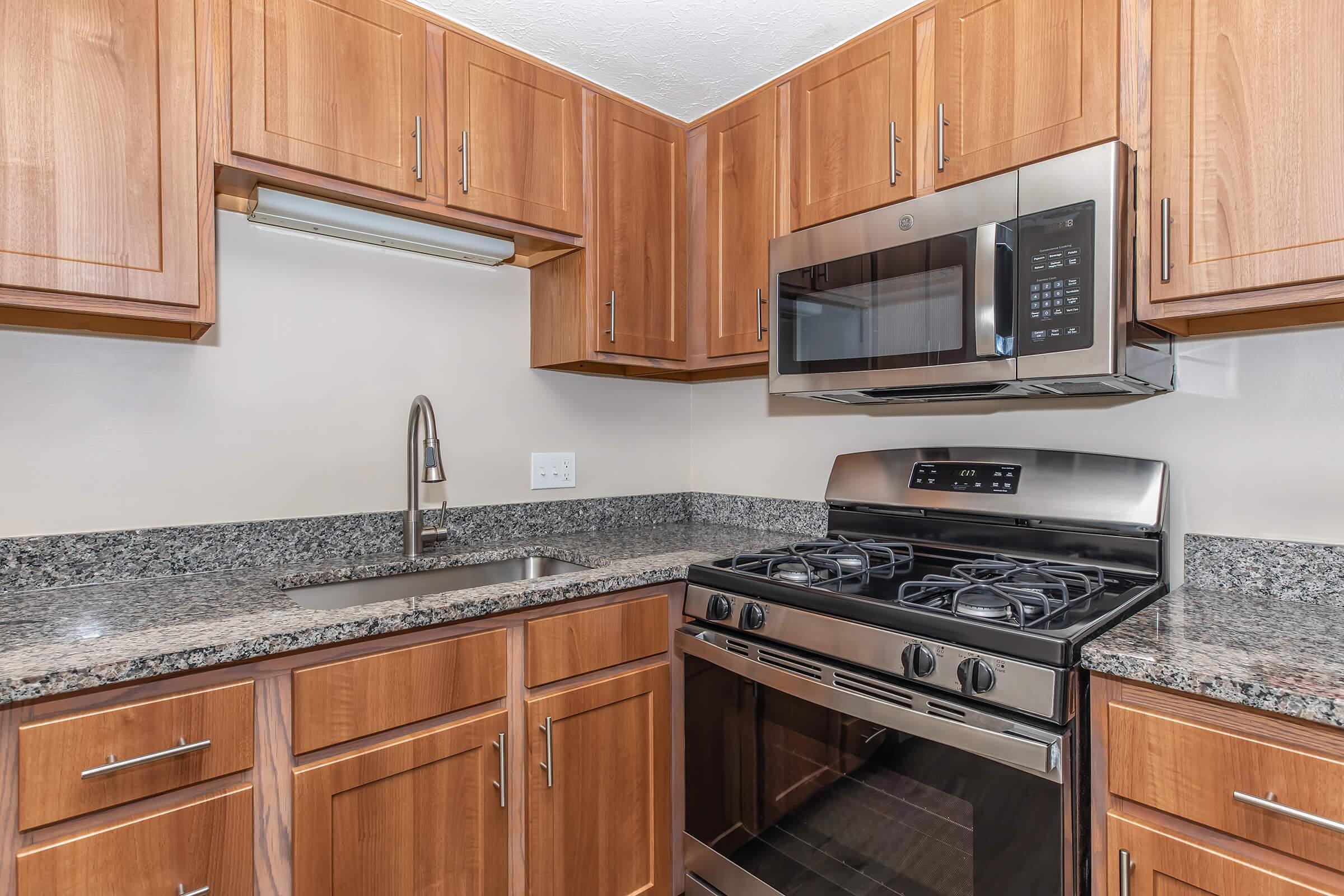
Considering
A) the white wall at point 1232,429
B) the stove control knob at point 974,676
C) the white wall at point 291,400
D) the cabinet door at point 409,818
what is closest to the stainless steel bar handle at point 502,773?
the cabinet door at point 409,818

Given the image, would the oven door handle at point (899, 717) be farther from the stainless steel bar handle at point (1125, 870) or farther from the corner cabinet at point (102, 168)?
the corner cabinet at point (102, 168)

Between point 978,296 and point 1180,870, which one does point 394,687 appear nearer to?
point 1180,870

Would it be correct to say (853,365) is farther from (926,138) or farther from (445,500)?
(445,500)

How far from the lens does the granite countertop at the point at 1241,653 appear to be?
895 millimetres

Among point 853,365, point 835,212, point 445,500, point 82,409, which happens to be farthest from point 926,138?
point 82,409

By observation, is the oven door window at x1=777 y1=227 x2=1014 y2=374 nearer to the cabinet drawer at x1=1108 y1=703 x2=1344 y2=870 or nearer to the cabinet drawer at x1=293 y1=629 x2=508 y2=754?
the cabinet drawer at x1=1108 y1=703 x2=1344 y2=870

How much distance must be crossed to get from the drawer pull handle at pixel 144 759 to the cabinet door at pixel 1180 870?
1.43 metres

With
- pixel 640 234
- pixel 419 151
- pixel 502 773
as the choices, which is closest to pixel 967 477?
pixel 640 234

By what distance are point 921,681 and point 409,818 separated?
0.98 meters

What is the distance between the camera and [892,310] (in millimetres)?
1618

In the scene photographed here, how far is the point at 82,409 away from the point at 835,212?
1.82 meters

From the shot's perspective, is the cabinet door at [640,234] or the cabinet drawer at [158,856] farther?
the cabinet door at [640,234]

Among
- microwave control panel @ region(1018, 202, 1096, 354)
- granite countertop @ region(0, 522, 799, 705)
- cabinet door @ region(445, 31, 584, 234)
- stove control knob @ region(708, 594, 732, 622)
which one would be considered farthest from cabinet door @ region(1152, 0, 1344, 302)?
cabinet door @ region(445, 31, 584, 234)

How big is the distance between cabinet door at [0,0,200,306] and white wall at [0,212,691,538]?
319 millimetres
